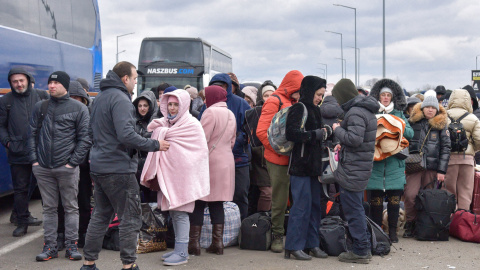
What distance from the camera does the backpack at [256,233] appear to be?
7.12 meters

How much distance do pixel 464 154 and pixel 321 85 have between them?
2.99 meters

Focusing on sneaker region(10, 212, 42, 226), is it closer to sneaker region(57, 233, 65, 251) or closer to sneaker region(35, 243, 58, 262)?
sneaker region(57, 233, 65, 251)

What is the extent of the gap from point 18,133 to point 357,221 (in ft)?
15.4

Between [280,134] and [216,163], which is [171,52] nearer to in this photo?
[216,163]

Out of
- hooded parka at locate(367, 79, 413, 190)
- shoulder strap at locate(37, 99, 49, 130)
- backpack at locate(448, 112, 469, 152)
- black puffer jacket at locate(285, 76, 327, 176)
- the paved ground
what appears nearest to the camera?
the paved ground

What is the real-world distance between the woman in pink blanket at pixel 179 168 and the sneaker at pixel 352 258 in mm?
1610

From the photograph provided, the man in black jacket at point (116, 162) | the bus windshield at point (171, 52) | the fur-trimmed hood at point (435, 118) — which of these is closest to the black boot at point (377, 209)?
the fur-trimmed hood at point (435, 118)

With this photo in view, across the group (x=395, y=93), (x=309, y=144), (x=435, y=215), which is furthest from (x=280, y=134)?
(x=435, y=215)

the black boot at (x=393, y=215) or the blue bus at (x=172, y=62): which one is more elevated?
the blue bus at (x=172, y=62)

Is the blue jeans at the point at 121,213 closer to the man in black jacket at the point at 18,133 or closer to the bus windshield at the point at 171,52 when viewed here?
the man in black jacket at the point at 18,133

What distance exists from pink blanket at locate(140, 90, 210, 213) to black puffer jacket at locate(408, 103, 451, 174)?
3126mm

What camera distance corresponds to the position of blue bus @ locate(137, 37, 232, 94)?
72.0 ft

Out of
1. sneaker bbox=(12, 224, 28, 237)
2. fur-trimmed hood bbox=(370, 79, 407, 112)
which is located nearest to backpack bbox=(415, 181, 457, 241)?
fur-trimmed hood bbox=(370, 79, 407, 112)

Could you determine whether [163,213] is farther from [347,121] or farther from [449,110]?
[449,110]
